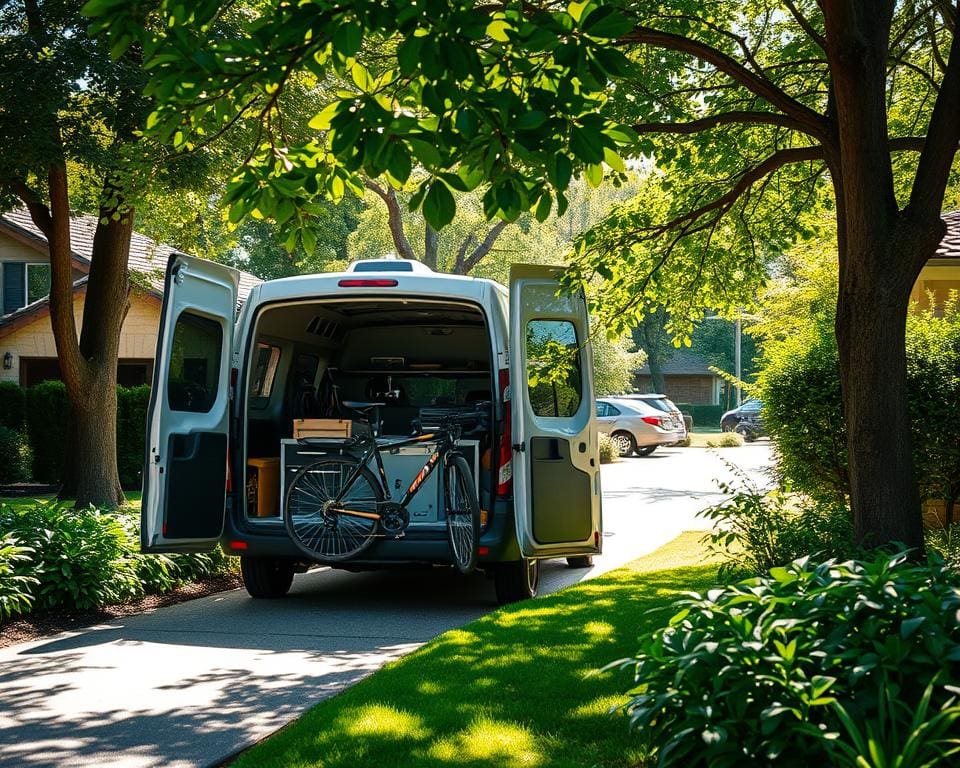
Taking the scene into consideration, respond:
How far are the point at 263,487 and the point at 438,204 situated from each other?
20.4ft

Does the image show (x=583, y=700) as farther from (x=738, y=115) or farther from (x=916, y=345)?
(x=916, y=345)

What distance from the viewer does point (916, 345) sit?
11547 millimetres

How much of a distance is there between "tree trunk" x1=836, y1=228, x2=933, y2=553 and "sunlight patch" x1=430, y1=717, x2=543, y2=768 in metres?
2.43

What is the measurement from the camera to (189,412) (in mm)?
9367

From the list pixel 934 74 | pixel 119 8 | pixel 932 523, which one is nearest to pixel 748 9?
pixel 934 74

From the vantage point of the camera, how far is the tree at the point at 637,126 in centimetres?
462

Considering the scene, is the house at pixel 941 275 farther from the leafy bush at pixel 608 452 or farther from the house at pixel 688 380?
the house at pixel 688 380

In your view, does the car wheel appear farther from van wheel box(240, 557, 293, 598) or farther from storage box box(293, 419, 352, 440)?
storage box box(293, 419, 352, 440)

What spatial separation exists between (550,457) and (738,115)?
9.54 ft

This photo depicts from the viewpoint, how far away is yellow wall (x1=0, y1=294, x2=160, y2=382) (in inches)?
1118

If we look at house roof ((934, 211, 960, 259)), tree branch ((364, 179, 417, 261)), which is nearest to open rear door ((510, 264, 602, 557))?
house roof ((934, 211, 960, 259))

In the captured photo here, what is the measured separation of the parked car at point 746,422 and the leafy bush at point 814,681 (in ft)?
138

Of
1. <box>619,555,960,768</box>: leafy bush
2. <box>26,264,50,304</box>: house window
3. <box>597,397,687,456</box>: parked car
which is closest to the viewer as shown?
<box>619,555,960,768</box>: leafy bush

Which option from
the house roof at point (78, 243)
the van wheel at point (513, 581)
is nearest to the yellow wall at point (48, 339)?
the house roof at point (78, 243)
